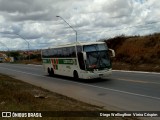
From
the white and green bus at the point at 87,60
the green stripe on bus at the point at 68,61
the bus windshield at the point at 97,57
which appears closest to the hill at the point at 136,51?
the green stripe on bus at the point at 68,61

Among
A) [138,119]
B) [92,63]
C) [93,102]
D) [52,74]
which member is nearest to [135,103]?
[93,102]

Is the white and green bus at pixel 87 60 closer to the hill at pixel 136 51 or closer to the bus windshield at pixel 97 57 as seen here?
the bus windshield at pixel 97 57

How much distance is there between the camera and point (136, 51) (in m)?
46.0

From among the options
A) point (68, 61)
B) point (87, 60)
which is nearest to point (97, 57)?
point (87, 60)

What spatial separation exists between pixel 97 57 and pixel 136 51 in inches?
890

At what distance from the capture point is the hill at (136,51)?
39769 mm

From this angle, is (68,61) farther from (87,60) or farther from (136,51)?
(136,51)

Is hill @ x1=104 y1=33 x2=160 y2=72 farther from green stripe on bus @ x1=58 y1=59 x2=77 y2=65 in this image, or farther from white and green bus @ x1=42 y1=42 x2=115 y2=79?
white and green bus @ x1=42 y1=42 x2=115 y2=79

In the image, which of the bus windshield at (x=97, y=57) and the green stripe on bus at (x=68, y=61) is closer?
the bus windshield at (x=97, y=57)

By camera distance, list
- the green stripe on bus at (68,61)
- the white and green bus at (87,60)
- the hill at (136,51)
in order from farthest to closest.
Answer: the hill at (136,51) < the green stripe on bus at (68,61) < the white and green bus at (87,60)

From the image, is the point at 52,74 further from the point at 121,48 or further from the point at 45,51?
the point at 121,48

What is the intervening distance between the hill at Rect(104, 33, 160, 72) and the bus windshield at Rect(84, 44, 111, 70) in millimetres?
13074

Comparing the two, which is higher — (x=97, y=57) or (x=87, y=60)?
(x=97, y=57)

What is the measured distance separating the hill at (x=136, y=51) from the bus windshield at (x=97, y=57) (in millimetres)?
13074
